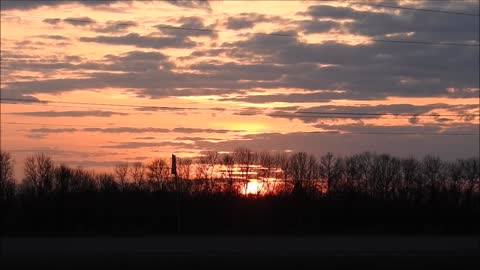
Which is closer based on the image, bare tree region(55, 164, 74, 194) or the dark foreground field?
the dark foreground field

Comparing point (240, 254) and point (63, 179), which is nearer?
point (240, 254)

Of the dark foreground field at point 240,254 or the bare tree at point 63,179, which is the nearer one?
the dark foreground field at point 240,254

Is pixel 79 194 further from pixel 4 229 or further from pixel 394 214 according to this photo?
pixel 394 214

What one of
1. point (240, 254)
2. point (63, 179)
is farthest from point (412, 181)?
point (240, 254)

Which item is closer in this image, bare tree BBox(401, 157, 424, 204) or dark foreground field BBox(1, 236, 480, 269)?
dark foreground field BBox(1, 236, 480, 269)

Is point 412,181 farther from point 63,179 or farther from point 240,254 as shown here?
point 240,254

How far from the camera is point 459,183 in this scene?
79875 mm

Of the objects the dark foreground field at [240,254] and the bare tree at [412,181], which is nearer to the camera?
the dark foreground field at [240,254]

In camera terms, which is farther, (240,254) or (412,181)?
(412,181)

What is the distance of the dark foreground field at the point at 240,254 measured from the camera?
21.2 m

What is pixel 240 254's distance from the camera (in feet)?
81.1

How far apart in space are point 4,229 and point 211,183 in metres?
42.4

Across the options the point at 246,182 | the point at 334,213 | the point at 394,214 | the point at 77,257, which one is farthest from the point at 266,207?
the point at 246,182

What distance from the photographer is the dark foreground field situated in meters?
21.2
